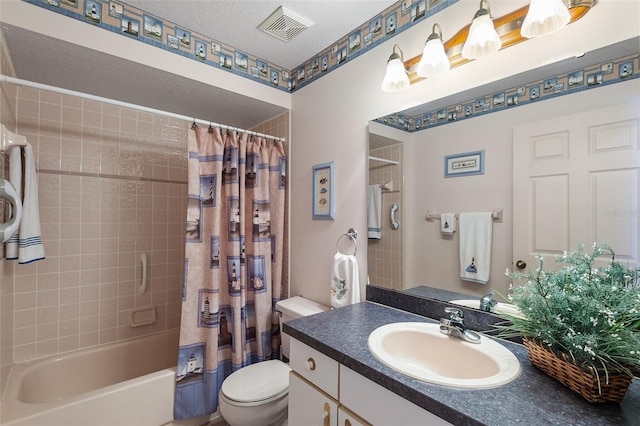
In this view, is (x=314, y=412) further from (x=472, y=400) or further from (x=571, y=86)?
(x=571, y=86)

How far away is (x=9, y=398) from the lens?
1.52m

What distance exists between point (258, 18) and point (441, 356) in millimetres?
1994

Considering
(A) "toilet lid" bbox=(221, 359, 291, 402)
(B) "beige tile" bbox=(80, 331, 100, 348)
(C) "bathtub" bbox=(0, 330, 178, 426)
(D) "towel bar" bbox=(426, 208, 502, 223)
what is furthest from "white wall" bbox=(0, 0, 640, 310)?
(B) "beige tile" bbox=(80, 331, 100, 348)

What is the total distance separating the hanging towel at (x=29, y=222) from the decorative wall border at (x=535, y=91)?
6.70 ft

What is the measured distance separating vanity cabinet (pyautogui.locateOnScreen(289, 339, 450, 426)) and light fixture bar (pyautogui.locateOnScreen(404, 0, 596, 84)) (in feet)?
4.52

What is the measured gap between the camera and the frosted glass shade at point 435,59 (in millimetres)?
1271

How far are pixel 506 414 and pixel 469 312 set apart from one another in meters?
0.58

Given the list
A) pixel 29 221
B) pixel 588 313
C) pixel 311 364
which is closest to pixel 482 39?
pixel 588 313

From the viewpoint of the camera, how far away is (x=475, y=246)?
4.11 feet

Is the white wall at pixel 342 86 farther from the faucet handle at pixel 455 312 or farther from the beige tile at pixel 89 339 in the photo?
the beige tile at pixel 89 339

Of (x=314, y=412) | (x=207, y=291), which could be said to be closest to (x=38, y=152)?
→ (x=207, y=291)

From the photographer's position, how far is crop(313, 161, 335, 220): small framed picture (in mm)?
1898

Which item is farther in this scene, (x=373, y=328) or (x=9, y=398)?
(x=9, y=398)

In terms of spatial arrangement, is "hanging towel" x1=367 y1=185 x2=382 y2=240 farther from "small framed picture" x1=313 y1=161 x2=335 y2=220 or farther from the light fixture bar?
the light fixture bar
